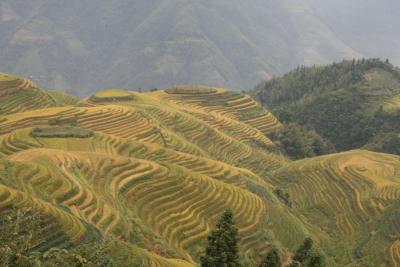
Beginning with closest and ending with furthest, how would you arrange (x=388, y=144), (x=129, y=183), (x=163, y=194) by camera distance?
(x=129, y=183) < (x=163, y=194) < (x=388, y=144)

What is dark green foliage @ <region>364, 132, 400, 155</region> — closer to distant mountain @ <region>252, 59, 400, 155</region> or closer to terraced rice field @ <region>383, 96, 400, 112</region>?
distant mountain @ <region>252, 59, 400, 155</region>

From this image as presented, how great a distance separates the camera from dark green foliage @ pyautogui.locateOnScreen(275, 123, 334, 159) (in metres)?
52.7

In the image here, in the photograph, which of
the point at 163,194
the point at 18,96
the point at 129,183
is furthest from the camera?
the point at 18,96

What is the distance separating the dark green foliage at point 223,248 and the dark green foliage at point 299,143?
39.7m

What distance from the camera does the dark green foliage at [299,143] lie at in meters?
52.7

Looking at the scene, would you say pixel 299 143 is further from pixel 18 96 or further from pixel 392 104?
pixel 18 96

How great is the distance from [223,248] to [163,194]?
950 cm

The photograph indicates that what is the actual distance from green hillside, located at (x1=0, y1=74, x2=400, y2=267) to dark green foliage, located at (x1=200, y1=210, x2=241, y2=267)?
187 centimetres

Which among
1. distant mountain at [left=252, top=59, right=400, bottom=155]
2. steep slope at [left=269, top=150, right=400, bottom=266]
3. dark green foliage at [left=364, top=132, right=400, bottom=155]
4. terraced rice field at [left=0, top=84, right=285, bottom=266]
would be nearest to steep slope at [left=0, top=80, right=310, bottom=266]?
terraced rice field at [left=0, top=84, right=285, bottom=266]

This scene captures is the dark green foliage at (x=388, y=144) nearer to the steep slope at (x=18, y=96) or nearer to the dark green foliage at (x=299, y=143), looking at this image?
the dark green foliage at (x=299, y=143)

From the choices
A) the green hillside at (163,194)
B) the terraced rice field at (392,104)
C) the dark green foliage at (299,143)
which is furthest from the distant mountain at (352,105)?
the green hillside at (163,194)

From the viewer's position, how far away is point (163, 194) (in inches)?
903

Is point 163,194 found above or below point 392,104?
below

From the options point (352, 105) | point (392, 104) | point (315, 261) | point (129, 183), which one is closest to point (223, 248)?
point (315, 261)
